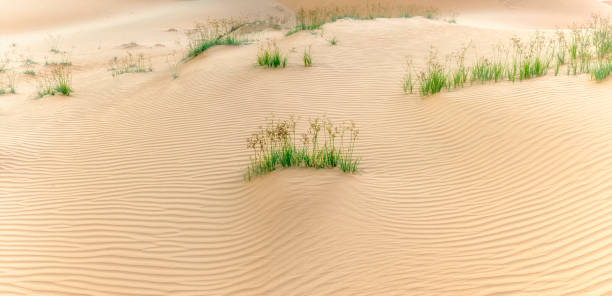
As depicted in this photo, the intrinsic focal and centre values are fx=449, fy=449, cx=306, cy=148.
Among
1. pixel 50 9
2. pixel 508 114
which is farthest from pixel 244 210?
pixel 50 9

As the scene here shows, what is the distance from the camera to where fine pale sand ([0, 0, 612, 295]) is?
4152 millimetres

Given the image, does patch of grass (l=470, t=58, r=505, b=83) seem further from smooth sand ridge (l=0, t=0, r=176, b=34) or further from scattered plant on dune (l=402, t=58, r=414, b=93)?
smooth sand ridge (l=0, t=0, r=176, b=34)

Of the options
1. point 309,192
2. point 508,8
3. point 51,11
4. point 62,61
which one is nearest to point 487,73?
point 309,192

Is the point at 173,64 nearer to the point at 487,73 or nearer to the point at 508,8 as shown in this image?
the point at 487,73

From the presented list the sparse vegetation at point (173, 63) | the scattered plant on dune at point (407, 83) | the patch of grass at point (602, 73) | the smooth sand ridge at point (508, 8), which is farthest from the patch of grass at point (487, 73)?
the smooth sand ridge at point (508, 8)

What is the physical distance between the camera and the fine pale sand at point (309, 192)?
415cm

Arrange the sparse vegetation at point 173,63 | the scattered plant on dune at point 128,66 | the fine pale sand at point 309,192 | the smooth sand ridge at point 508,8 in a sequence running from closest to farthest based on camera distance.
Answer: the fine pale sand at point 309,192 < the sparse vegetation at point 173,63 < the scattered plant on dune at point 128,66 < the smooth sand ridge at point 508,8

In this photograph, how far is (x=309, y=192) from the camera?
5.39 metres

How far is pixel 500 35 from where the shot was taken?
13.8 metres

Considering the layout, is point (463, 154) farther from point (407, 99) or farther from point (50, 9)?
point (50, 9)

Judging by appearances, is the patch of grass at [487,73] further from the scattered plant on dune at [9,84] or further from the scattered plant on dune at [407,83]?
the scattered plant on dune at [9,84]

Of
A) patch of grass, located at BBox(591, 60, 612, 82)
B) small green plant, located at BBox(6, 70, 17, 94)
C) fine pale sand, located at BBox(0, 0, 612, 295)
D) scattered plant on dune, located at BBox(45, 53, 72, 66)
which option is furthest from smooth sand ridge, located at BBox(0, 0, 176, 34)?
patch of grass, located at BBox(591, 60, 612, 82)

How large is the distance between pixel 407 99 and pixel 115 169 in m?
5.43

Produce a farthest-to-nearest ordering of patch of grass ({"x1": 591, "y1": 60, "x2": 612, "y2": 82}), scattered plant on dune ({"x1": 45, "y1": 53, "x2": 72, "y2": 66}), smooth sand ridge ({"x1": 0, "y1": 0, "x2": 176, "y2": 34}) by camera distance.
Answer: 1. smooth sand ridge ({"x1": 0, "y1": 0, "x2": 176, "y2": 34})
2. scattered plant on dune ({"x1": 45, "y1": 53, "x2": 72, "y2": 66})
3. patch of grass ({"x1": 591, "y1": 60, "x2": 612, "y2": 82})
